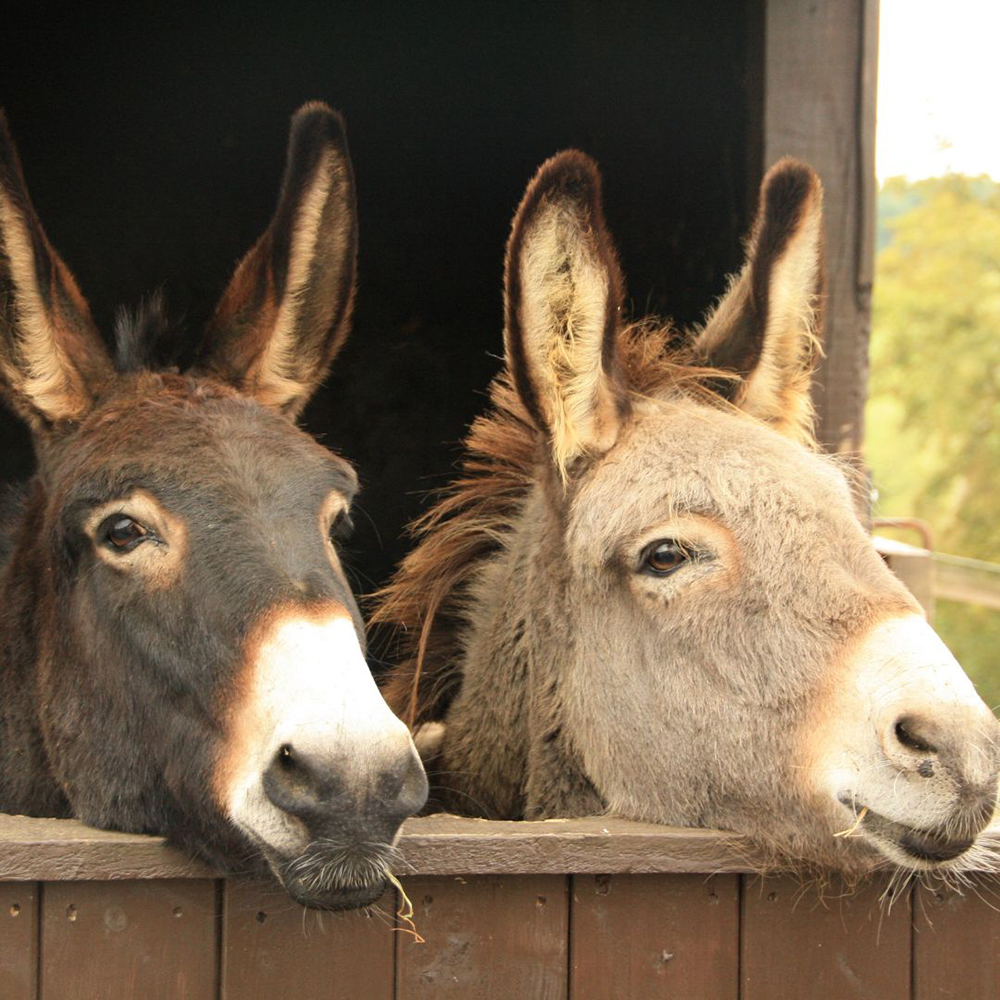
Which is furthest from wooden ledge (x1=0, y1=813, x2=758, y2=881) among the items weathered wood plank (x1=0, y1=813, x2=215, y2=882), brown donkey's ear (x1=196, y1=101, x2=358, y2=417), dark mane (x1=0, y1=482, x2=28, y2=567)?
brown donkey's ear (x1=196, y1=101, x2=358, y2=417)

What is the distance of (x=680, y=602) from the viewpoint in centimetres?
271

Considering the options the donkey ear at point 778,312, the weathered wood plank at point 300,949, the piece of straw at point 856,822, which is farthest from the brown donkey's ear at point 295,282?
the piece of straw at point 856,822

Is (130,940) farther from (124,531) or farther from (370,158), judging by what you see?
(370,158)

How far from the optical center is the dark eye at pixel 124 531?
2.51 meters

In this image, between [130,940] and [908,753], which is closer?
[908,753]

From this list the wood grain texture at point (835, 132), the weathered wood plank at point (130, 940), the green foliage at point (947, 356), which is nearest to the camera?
the weathered wood plank at point (130, 940)

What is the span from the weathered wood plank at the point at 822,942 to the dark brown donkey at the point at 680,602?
14 cm

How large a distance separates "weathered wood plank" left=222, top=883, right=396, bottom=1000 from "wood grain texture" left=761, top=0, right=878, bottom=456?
7.43ft

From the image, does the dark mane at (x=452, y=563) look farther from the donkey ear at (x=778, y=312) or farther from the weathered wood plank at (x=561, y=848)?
the weathered wood plank at (x=561, y=848)

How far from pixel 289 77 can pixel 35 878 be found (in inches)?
183

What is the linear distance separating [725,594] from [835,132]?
2022mm

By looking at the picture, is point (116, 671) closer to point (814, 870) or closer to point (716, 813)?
point (716, 813)

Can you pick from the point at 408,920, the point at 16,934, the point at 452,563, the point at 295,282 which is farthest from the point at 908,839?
the point at 295,282

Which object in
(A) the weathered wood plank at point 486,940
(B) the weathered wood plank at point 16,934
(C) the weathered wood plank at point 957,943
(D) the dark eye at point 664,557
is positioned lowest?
(C) the weathered wood plank at point 957,943
